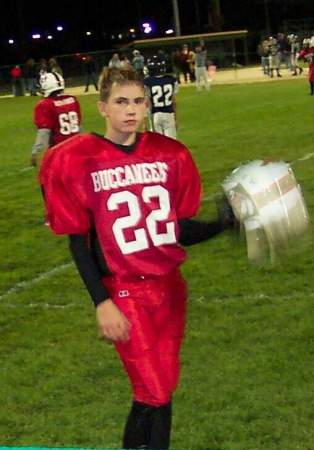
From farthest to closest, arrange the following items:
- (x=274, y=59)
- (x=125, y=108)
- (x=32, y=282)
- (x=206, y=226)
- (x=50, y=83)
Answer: (x=274, y=59), (x=50, y=83), (x=32, y=282), (x=206, y=226), (x=125, y=108)

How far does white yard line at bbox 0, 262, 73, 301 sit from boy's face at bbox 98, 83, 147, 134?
14.8ft

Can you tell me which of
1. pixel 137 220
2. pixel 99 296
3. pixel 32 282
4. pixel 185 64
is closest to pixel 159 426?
pixel 99 296

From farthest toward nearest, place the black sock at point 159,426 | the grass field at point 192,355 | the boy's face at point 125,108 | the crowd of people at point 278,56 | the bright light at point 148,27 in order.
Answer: the bright light at point 148,27 < the crowd of people at point 278,56 < the grass field at point 192,355 < the boy's face at point 125,108 < the black sock at point 159,426

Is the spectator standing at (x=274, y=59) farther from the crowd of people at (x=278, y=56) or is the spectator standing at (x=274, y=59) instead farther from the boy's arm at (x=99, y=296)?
the boy's arm at (x=99, y=296)

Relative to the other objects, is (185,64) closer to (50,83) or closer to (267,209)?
(50,83)

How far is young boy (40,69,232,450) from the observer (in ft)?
13.0

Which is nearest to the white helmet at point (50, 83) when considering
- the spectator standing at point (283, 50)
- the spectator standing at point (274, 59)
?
the spectator standing at point (274, 59)

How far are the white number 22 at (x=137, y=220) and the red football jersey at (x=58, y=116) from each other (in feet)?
25.6

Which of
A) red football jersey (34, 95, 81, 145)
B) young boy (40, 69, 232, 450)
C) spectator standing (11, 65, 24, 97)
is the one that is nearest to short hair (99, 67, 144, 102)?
young boy (40, 69, 232, 450)

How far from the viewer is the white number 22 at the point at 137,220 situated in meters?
4.02

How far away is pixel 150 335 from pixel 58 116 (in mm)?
8077

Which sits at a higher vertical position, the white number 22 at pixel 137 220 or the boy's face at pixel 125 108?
the boy's face at pixel 125 108

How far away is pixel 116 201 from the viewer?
4031mm

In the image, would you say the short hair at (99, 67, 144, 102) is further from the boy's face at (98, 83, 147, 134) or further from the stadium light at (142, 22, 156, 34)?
the stadium light at (142, 22, 156, 34)
